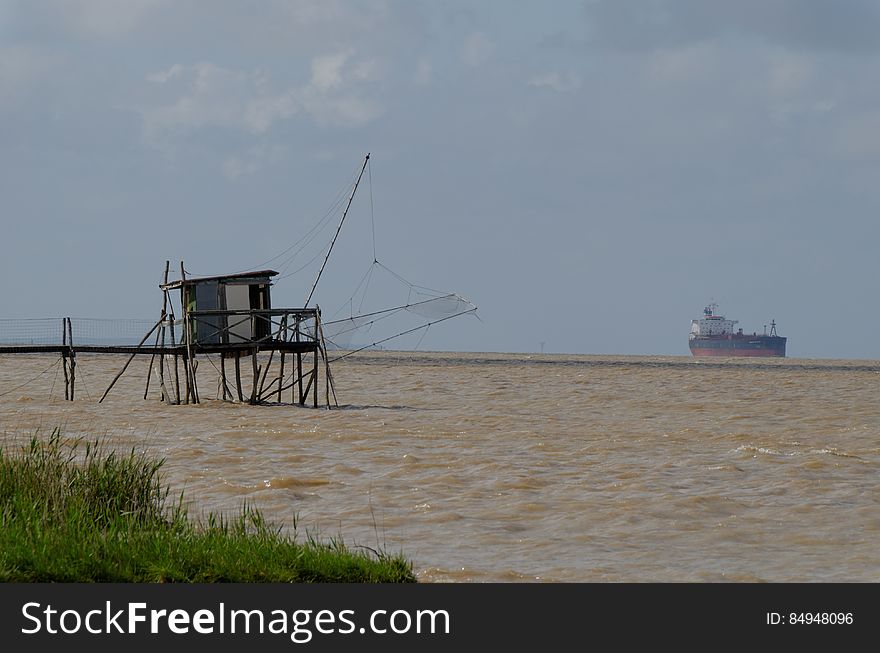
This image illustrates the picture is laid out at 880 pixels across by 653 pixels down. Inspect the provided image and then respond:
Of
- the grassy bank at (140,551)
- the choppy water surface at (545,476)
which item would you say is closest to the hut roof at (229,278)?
the choppy water surface at (545,476)

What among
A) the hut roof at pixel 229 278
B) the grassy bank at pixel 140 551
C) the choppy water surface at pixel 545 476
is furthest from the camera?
the hut roof at pixel 229 278

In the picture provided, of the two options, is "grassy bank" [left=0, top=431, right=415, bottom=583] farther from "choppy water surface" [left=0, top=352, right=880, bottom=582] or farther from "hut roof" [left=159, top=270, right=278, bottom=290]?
"hut roof" [left=159, top=270, right=278, bottom=290]

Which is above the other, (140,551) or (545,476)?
(140,551)

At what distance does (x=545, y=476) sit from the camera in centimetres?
1745

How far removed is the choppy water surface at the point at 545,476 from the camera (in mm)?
11945

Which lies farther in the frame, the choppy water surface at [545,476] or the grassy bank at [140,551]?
the choppy water surface at [545,476]

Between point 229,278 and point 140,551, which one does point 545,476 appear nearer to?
point 140,551

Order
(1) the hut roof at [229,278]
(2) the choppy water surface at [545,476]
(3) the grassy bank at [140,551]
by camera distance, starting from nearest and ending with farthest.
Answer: (3) the grassy bank at [140,551], (2) the choppy water surface at [545,476], (1) the hut roof at [229,278]

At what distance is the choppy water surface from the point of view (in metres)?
11.9

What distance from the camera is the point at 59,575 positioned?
9.54 meters

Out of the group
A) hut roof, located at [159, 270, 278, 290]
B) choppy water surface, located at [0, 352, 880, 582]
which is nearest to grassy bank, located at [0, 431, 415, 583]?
choppy water surface, located at [0, 352, 880, 582]

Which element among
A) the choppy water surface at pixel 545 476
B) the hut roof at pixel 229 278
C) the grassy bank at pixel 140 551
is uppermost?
the hut roof at pixel 229 278

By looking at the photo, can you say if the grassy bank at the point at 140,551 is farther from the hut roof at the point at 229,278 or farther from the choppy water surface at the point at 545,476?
the hut roof at the point at 229,278

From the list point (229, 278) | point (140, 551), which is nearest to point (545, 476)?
point (140, 551)
